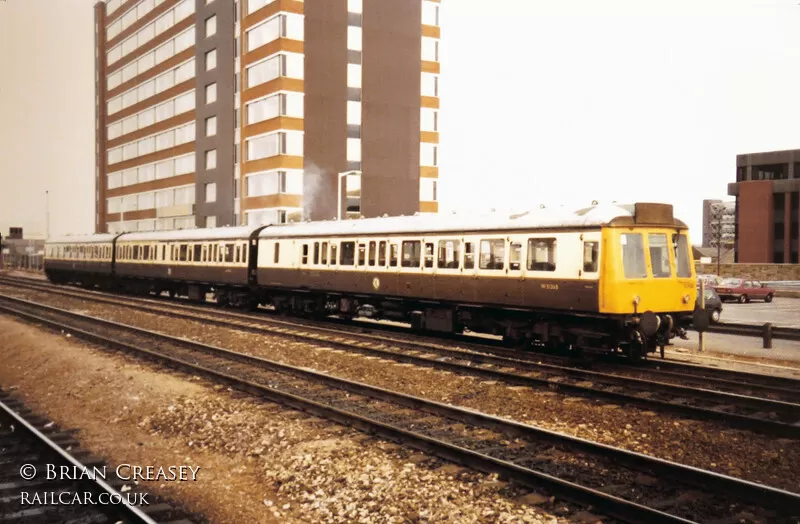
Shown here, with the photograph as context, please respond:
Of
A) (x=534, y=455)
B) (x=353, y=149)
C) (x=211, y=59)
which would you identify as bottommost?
(x=534, y=455)

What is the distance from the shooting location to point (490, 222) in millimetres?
17578

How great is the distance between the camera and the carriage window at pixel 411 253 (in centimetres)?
1995

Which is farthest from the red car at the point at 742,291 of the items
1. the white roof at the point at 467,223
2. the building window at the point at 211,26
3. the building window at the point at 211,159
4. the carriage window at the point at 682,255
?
the building window at the point at 211,26

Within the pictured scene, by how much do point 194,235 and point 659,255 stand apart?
942 inches

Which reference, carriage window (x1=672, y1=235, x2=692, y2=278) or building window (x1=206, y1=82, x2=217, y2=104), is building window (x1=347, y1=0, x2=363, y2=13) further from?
carriage window (x1=672, y1=235, x2=692, y2=278)

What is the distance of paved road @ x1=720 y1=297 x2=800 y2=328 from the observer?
29686 mm

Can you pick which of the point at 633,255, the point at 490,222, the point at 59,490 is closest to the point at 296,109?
the point at 490,222

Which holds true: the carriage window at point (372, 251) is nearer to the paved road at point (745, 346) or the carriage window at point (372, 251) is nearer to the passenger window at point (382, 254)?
the passenger window at point (382, 254)

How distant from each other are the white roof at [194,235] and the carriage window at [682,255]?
1836 cm

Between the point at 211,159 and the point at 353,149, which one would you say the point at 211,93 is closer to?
the point at 211,159

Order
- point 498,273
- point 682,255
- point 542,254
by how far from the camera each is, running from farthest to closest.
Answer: point 498,273, point 542,254, point 682,255

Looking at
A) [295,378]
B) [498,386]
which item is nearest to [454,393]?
[498,386]

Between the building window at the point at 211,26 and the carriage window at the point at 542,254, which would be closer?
the carriage window at the point at 542,254

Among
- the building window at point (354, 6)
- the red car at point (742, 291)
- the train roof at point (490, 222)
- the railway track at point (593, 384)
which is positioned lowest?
the railway track at point (593, 384)
